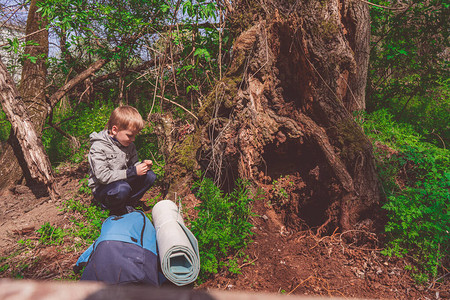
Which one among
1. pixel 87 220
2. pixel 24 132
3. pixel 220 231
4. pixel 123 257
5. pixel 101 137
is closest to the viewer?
pixel 123 257

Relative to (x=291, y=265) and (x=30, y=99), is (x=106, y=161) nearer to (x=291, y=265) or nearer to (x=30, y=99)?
(x=291, y=265)

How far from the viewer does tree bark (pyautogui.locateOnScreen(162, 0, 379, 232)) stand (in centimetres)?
264

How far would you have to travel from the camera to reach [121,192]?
2.94 meters

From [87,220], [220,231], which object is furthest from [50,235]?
[220,231]

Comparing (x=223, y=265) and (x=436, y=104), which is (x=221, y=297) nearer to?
(x=223, y=265)

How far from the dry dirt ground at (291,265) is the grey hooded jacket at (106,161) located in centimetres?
83

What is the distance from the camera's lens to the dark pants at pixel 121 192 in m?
2.94

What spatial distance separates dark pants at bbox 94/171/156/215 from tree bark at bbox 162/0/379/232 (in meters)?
0.43

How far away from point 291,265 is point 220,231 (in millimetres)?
748

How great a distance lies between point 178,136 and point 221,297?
3.65 metres

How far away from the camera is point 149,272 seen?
2.02m

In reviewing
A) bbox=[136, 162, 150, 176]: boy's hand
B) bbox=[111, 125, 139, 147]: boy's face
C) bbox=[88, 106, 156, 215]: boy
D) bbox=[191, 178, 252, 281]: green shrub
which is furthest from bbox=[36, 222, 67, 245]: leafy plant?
bbox=[191, 178, 252, 281]: green shrub

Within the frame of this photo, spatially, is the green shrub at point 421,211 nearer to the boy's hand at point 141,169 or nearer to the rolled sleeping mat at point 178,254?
the rolled sleeping mat at point 178,254

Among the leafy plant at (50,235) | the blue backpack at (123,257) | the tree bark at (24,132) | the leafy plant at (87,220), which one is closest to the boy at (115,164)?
the leafy plant at (87,220)
